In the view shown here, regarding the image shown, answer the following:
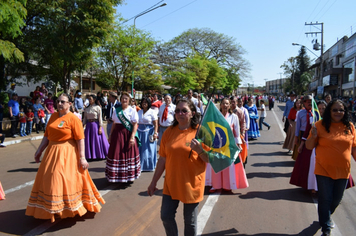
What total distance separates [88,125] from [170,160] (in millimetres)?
5718

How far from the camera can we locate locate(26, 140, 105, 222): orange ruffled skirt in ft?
13.2

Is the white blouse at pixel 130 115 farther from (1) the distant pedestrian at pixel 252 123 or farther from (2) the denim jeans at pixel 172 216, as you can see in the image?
(1) the distant pedestrian at pixel 252 123

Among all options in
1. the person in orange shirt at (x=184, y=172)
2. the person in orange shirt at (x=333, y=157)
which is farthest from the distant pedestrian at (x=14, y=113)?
the person in orange shirt at (x=333, y=157)

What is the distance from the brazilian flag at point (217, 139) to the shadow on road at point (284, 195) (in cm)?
264

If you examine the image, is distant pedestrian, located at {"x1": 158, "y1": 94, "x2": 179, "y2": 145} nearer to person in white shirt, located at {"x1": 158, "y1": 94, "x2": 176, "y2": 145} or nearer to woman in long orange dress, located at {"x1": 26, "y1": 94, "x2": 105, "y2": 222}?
person in white shirt, located at {"x1": 158, "y1": 94, "x2": 176, "y2": 145}

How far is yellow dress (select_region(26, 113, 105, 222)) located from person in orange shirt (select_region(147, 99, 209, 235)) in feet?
5.54

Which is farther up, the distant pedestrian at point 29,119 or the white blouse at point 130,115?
the white blouse at point 130,115

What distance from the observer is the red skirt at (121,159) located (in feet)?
19.4

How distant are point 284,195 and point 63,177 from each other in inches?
154

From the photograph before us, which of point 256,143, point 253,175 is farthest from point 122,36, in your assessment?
point 253,175

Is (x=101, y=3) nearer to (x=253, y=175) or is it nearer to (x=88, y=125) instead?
(x=88, y=125)

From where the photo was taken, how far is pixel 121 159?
19.5 ft

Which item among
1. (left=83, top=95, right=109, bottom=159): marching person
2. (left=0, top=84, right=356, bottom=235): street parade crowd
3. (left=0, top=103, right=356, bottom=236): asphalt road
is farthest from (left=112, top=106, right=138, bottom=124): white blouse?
(left=83, top=95, right=109, bottom=159): marching person

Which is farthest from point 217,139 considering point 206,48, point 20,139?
point 206,48
